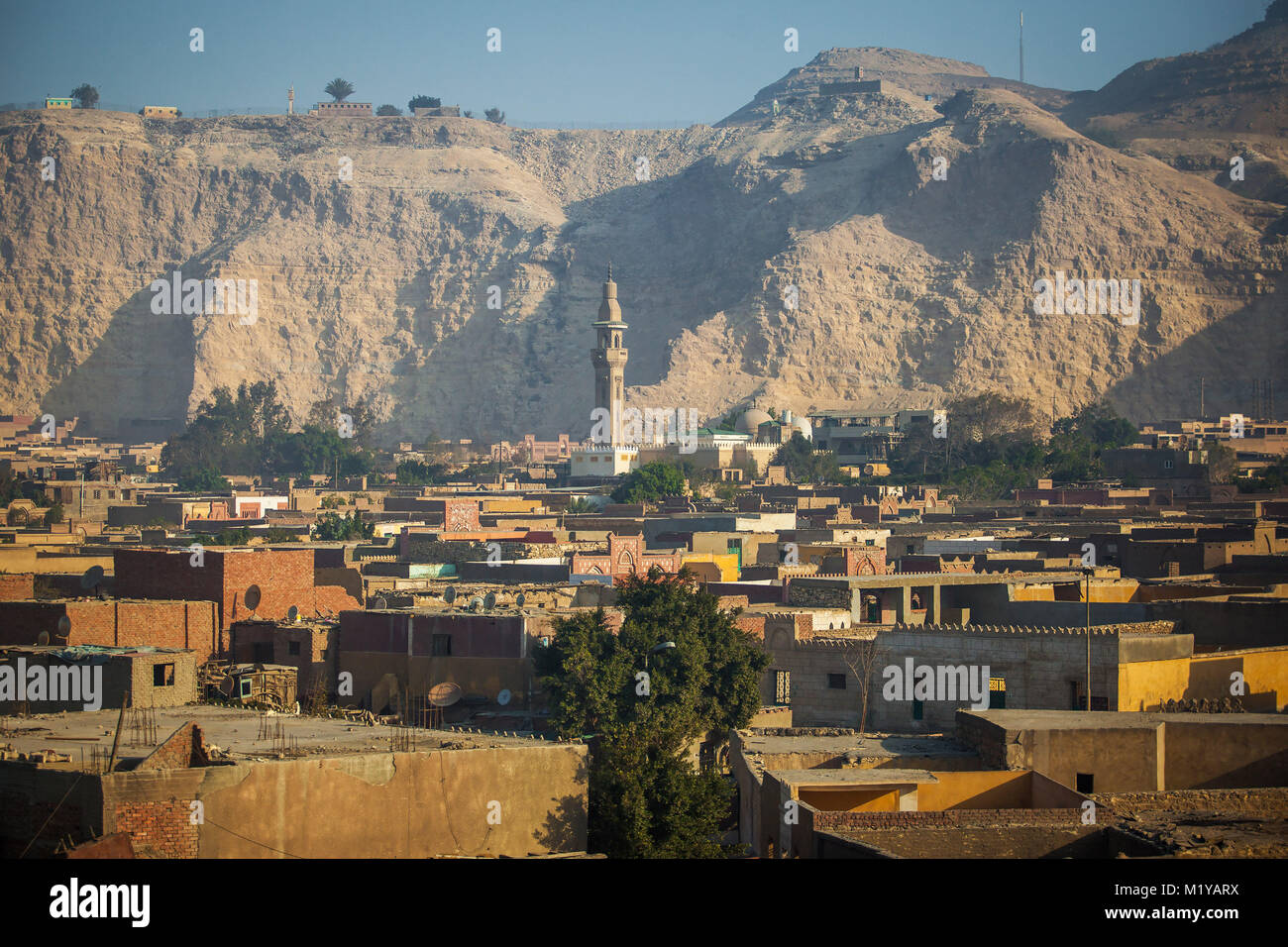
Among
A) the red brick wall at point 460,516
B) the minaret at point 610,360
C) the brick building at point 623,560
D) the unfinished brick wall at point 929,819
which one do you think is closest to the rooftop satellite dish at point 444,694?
the unfinished brick wall at point 929,819

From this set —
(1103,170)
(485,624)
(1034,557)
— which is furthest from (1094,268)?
(485,624)

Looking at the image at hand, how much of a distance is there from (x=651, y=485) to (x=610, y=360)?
3600 cm

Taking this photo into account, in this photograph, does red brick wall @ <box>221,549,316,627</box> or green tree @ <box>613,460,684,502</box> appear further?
green tree @ <box>613,460,684,502</box>

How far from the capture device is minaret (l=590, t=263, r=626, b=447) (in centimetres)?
10525

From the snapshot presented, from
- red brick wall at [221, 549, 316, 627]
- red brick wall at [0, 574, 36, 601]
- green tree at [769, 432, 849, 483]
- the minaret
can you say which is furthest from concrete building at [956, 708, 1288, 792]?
the minaret

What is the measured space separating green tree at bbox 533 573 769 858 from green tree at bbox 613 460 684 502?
43007mm

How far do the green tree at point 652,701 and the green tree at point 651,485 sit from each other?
4301 centimetres

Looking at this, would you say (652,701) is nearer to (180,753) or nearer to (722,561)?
(180,753)

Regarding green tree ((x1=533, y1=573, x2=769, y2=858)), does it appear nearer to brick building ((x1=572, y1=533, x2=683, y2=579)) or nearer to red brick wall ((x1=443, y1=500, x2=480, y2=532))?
brick building ((x1=572, y1=533, x2=683, y2=579))

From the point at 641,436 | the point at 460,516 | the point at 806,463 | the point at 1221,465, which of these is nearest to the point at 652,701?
the point at 460,516

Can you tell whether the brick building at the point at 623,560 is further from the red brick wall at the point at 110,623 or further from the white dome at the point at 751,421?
the white dome at the point at 751,421

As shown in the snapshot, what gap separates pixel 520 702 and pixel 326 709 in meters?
2.54
